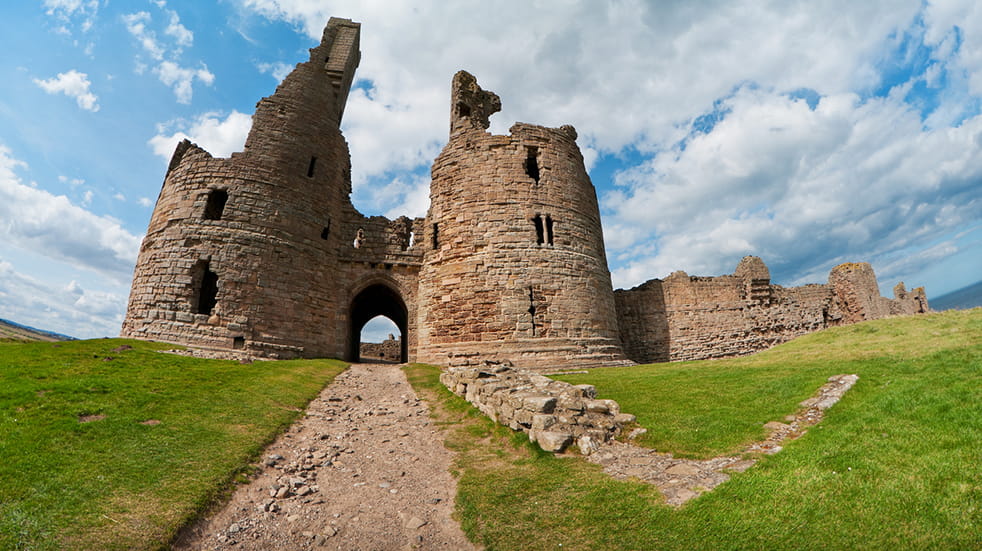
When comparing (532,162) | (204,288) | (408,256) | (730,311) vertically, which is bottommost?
(730,311)

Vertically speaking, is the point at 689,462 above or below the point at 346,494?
above

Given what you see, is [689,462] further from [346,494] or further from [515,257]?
[515,257]

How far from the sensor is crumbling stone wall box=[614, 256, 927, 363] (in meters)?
22.8

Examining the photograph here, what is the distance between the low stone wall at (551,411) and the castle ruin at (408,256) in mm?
5956

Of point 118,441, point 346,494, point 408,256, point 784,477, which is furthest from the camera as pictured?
point 408,256

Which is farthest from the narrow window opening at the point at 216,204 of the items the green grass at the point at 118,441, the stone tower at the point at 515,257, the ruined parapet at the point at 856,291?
the ruined parapet at the point at 856,291

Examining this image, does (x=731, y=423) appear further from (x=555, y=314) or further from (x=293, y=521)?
(x=555, y=314)

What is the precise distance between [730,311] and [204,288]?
24725 millimetres

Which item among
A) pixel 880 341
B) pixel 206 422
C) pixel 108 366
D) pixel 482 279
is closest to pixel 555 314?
pixel 482 279

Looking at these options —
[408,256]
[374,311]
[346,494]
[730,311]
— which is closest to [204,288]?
[408,256]

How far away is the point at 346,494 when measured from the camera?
5.87m

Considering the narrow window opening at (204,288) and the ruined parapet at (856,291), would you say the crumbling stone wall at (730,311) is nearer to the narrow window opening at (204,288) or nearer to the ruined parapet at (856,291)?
the ruined parapet at (856,291)

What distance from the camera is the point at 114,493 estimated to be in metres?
4.99

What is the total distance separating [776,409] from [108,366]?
46.7ft
